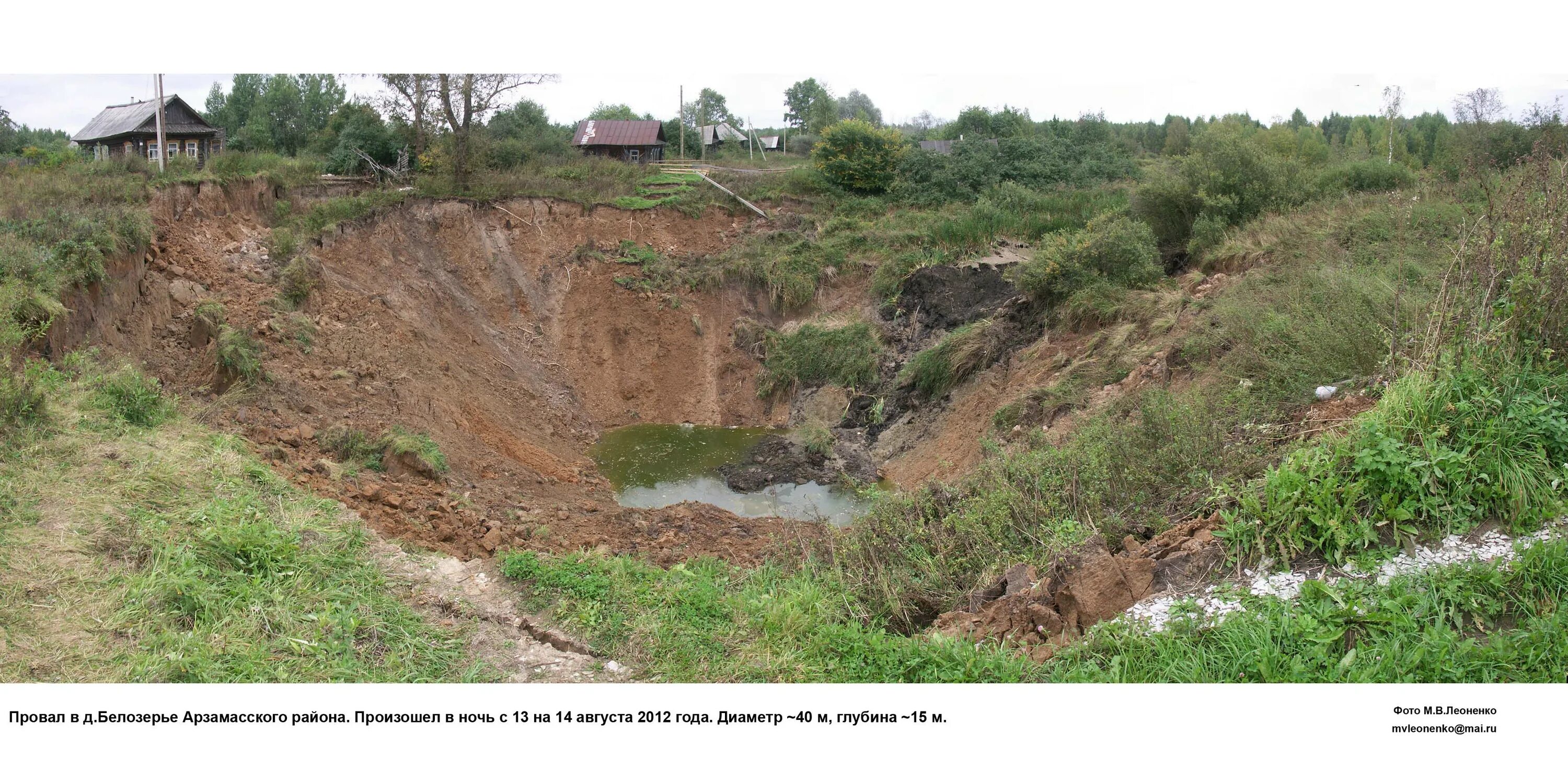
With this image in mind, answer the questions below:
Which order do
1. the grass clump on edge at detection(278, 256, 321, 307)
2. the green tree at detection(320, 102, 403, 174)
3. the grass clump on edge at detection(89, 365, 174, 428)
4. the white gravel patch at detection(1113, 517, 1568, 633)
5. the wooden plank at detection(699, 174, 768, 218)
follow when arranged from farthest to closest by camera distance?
1. the wooden plank at detection(699, 174, 768, 218)
2. the green tree at detection(320, 102, 403, 174)
3. the grass clump on edge at detection(278, 256, 321, 307)
4. the grass clump on edge at detection(89, 365, 174, 428)
5. the white gravel patch at detection(1113, 517, 1568, 633)

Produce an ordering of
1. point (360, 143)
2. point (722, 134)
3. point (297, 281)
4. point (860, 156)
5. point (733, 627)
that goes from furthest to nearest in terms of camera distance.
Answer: point (722, 134)
point (860, 156)
point (360, 143)
point (297, 281)
point (733, 627)

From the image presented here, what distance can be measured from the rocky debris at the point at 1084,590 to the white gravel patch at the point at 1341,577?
8.8 inches

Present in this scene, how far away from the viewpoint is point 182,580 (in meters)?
5.34

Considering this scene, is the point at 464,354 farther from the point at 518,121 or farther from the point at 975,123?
the point at 975,123

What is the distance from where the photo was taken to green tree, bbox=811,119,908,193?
2188 cm

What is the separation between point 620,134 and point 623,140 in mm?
420

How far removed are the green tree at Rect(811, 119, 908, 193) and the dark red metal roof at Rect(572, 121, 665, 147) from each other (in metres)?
8.72

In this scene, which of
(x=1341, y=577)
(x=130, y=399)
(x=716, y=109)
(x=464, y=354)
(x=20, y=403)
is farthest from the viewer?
(x=716, y=109)

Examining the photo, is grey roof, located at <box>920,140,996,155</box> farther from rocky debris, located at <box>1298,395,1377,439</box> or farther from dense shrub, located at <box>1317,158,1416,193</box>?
rocky debris, located at <box>1298,395,1377,439</box>

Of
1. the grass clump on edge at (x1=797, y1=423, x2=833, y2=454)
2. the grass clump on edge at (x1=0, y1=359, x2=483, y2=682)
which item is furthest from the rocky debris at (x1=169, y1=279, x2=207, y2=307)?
the grass clump on edge at (x1=797, y1=423, x2=833, y2=454)

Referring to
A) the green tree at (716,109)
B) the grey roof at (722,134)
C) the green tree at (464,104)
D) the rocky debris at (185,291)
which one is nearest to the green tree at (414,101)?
the green tree at (464,104)

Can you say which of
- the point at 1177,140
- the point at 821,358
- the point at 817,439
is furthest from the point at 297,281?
the point at 1177,140

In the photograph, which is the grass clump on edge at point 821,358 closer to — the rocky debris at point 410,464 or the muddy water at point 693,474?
the muddy water at point 693,474

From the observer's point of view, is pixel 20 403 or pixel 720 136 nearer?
pixel 20 403
